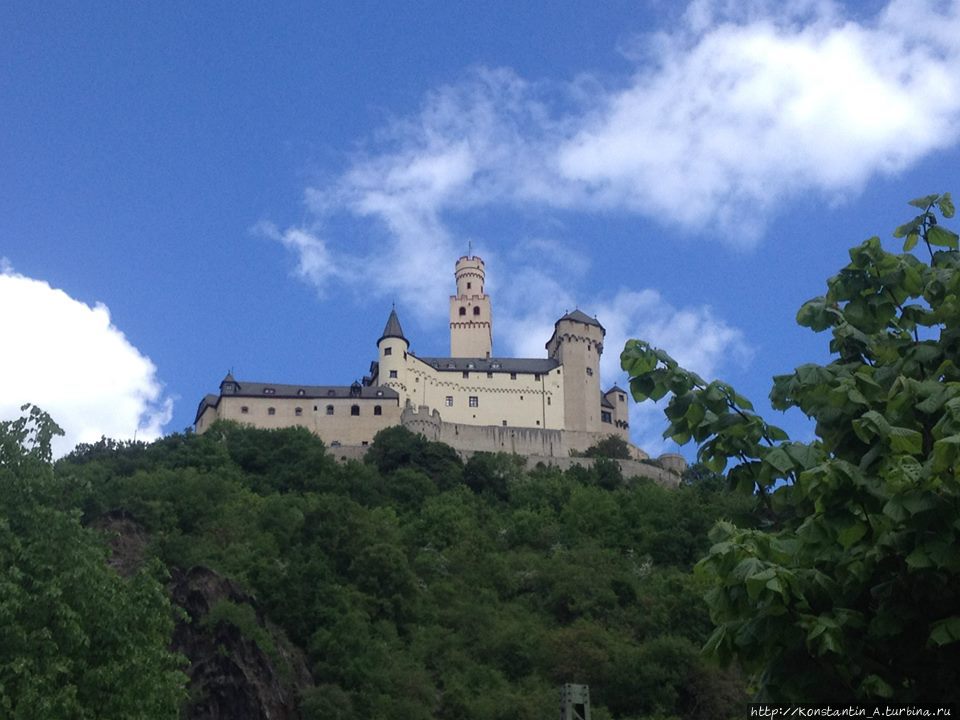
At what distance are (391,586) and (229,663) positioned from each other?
13.7 meters

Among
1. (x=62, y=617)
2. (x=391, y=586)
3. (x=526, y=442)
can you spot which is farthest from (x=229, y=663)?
(x=526, y=442)

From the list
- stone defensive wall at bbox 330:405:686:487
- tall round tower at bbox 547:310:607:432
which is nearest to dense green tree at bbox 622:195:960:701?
stone defensive wall at bbox 330:405:686:487

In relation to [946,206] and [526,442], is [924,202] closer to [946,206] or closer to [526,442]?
[946,206]

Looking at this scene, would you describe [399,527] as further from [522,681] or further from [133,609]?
[133,609]

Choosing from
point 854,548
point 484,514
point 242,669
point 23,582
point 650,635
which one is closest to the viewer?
point 854,548

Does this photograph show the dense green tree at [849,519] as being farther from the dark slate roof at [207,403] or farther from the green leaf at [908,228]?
the dark slate roof at [207,403]

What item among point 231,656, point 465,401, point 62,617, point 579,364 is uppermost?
point 579,364

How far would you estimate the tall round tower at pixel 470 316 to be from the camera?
351 feet

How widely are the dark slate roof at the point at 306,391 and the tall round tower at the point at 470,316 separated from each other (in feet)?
49.1

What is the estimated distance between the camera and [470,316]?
10875 centimetres

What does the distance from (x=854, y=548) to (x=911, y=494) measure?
2.45 ft

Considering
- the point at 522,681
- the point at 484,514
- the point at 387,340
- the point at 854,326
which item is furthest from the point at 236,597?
the point at 387,340

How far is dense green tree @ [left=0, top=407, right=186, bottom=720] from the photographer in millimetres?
19844

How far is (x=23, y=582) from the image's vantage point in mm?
21391
